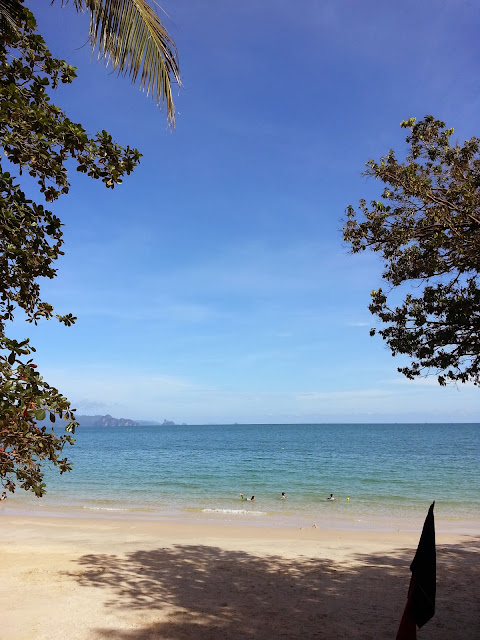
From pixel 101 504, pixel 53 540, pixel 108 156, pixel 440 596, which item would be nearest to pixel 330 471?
pixel 101 504

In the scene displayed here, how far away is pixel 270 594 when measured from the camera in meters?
9.89

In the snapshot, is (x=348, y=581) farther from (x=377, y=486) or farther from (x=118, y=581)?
(x=377, y=486)

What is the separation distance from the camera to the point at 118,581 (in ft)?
34.8

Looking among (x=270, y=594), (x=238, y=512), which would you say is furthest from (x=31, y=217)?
(x=238, y=512)

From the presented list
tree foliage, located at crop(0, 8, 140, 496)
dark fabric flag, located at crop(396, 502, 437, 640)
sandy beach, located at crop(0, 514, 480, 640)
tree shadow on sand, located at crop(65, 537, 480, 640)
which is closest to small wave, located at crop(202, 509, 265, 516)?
sandy beach, located at crop(0, 514, 480, 640)

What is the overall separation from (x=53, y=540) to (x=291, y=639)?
11.4 metres

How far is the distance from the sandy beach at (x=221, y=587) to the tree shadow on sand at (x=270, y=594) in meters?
0.03

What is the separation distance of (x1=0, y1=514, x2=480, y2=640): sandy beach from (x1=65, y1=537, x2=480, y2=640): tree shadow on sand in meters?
0.03

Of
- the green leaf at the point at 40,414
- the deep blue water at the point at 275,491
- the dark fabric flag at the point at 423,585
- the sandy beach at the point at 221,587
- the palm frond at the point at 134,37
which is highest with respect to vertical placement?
the palm frond at the point at 134,37

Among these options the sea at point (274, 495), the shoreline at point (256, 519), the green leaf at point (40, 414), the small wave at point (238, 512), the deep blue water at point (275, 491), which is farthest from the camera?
the deep blue water at point (275, 491)

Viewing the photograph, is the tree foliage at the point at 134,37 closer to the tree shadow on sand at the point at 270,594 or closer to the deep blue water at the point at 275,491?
the tree shadow on sand at the point at 270,594

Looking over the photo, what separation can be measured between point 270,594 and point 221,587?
1147mm

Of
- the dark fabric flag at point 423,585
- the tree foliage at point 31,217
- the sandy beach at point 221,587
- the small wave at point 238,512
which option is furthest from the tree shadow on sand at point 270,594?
the small wave at point 238,512

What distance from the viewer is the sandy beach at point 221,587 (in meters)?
8.03
